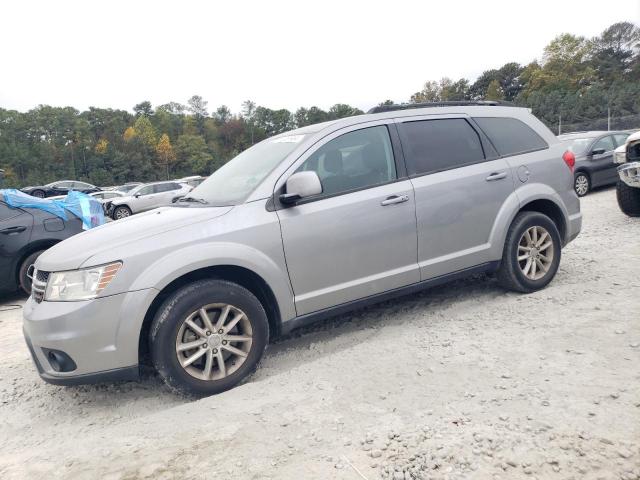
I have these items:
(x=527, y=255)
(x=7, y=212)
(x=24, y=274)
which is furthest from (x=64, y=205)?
(x=527, y=255)

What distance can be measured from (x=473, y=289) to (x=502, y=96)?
87.8 meters

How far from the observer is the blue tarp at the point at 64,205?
22.5ft

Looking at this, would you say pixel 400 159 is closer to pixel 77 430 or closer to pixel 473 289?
pixel 473 289

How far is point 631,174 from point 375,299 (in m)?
5.26

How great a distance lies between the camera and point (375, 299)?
3.89 m

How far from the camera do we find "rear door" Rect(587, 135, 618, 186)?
11.4 meters

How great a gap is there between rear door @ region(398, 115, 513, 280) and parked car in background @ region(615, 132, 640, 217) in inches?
147

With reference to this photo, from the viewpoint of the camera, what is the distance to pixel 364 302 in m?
3.84

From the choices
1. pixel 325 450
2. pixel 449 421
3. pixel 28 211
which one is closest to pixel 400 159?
pixel 449 421

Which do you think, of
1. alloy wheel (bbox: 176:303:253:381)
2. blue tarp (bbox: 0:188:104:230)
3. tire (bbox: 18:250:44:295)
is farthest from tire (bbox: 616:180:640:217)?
tire (bbox: 18:250:44:295)

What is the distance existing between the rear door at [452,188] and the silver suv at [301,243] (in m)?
0.01

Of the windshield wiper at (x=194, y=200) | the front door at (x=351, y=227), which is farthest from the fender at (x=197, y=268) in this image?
the windshield wiper at (x=194, y=200)

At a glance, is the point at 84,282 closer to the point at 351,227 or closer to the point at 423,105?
the point at 351,227

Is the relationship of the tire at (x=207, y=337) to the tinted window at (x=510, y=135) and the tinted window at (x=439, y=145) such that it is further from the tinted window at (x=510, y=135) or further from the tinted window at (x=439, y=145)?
the tinted window at (x=510, y=135)
